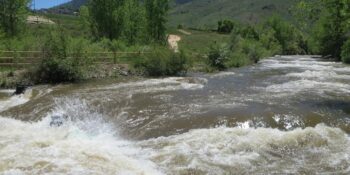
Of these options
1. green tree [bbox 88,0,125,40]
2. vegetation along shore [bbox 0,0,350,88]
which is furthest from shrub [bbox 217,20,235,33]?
green tree [bbox 88,0,125,40]

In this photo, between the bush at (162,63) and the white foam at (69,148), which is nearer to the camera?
the white foam at (69,148)

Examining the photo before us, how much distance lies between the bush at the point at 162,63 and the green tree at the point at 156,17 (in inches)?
837

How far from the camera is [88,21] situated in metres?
58.0

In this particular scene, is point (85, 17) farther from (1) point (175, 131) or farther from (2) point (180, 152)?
(2) point (180, 152)

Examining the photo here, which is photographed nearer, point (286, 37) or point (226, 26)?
point (286, 37)

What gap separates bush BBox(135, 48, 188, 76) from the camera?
121 feet

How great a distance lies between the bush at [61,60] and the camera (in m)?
30.7

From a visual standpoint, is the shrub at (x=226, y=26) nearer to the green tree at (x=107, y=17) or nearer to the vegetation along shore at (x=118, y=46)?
the vegetation along shore at (x=118, y=46)

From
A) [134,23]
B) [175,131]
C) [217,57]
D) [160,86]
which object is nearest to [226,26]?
[134,23]

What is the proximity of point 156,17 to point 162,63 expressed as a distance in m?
24.1

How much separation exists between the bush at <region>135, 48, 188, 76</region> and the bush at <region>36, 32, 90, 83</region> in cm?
626

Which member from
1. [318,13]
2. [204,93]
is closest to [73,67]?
[204,93]

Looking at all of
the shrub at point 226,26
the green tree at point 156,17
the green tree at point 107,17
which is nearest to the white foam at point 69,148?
the green tree at point 107,17

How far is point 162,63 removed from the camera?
Result: 121 ft
